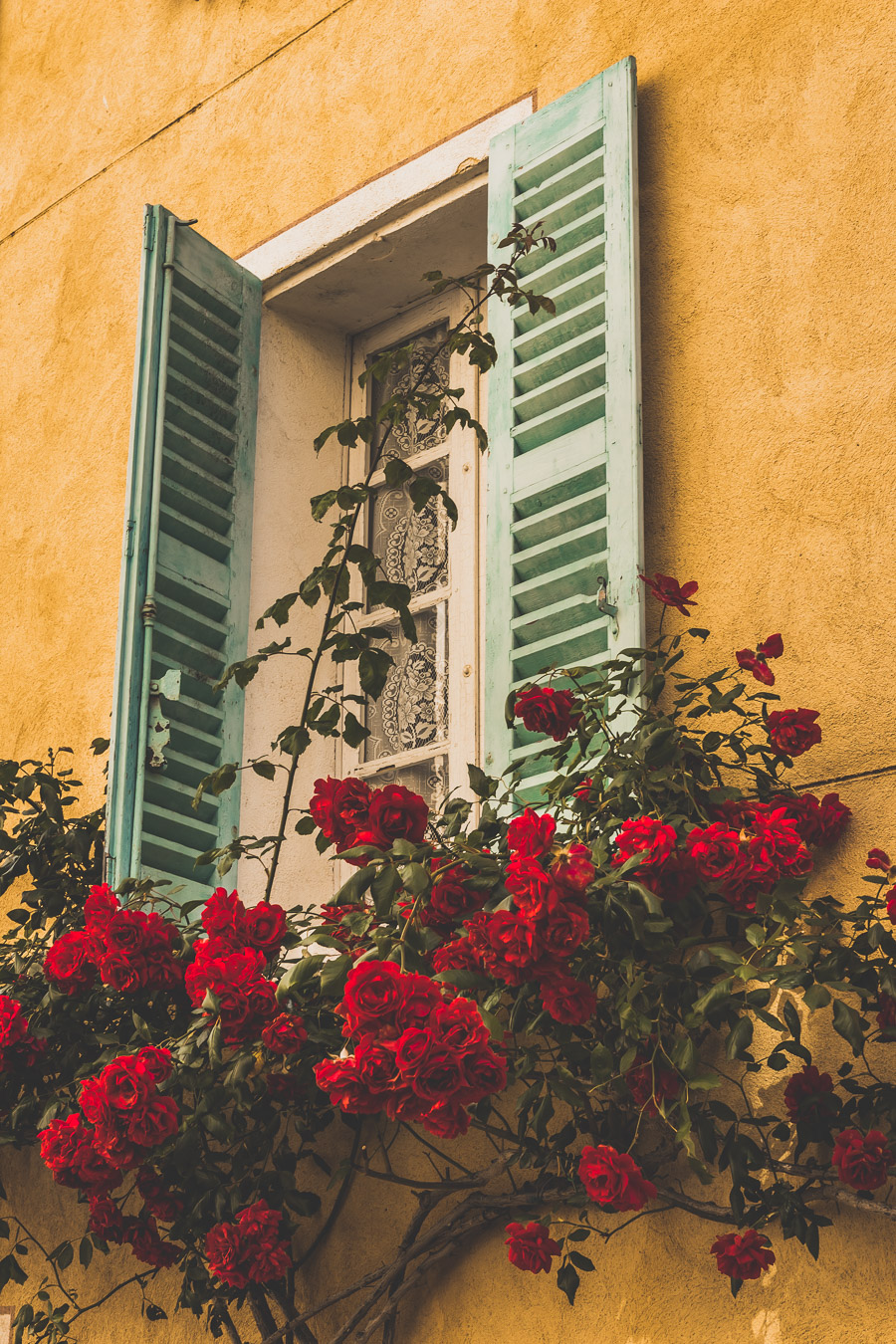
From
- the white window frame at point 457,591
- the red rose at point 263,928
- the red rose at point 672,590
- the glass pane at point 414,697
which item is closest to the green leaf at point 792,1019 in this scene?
the red rose at point 672,590

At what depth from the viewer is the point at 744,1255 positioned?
8.43ft

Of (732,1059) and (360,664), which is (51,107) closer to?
(360,664)

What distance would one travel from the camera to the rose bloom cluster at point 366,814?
2.93m

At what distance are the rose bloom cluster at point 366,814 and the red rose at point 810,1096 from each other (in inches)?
30.7

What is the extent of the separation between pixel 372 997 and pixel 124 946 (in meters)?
0.95

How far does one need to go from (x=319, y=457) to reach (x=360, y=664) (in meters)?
1.17

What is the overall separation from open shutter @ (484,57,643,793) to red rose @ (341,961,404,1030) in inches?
28.8

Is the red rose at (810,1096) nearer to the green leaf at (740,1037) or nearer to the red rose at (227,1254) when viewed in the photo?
the green leaf at (740,1037)

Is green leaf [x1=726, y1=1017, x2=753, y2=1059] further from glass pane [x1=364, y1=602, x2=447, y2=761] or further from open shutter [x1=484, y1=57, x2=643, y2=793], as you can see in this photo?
glass pane [x1=364, y1=602, x2=447, y2=761]

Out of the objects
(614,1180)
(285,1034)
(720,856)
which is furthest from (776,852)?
(285,1034)

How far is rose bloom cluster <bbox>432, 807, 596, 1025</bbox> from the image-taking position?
99.3 inches

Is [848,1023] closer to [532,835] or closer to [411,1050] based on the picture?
[532,835]

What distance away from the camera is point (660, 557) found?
3359mm

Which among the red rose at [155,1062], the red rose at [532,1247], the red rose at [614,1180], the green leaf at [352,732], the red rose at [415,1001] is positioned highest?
the green leaf at [352,732]
